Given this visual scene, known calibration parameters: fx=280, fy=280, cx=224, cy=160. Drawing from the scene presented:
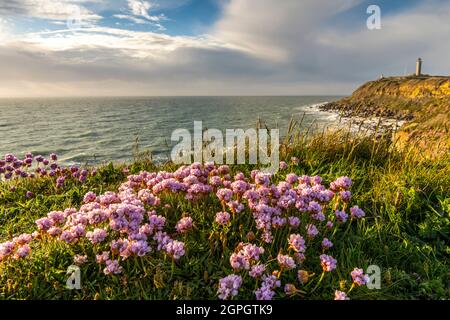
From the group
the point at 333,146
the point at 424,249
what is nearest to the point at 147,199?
the point at 424,249

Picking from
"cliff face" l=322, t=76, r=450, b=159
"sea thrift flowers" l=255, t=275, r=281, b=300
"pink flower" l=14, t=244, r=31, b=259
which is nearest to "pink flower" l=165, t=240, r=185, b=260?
"sea thrift flowers" l=255, t=275, r=281, b=300

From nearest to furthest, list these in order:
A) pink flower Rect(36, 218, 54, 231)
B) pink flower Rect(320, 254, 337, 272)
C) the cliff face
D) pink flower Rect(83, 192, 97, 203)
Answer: pink flower Rect(320, 254, 337, 272) → pink flower Rect(36, 218, 54, 231) → pink flower Rect(83, 192, 97, 203) → the cliff face

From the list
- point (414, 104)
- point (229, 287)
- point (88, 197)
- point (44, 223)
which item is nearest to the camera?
point (229, 287)

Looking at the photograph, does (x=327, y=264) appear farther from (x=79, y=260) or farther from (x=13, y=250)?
(x=13, y=250)

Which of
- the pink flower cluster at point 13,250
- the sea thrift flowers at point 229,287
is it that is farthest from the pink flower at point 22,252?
the sea thrift flowers at point 229,287

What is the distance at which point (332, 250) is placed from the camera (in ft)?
13.0

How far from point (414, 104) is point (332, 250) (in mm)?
68094

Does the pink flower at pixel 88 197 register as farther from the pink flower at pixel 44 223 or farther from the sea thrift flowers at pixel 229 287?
the sea thrift flowers at pixel 229 287

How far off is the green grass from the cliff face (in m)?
2.75

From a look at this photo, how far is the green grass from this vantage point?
309cm

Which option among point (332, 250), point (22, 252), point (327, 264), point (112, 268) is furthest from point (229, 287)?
point (22, 252)

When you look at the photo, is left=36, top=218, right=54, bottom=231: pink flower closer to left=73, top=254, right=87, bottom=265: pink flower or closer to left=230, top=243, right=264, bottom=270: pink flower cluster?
left=73, top=254, right=87, bottom=265: pink flower

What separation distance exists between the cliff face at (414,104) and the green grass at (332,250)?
275cm
